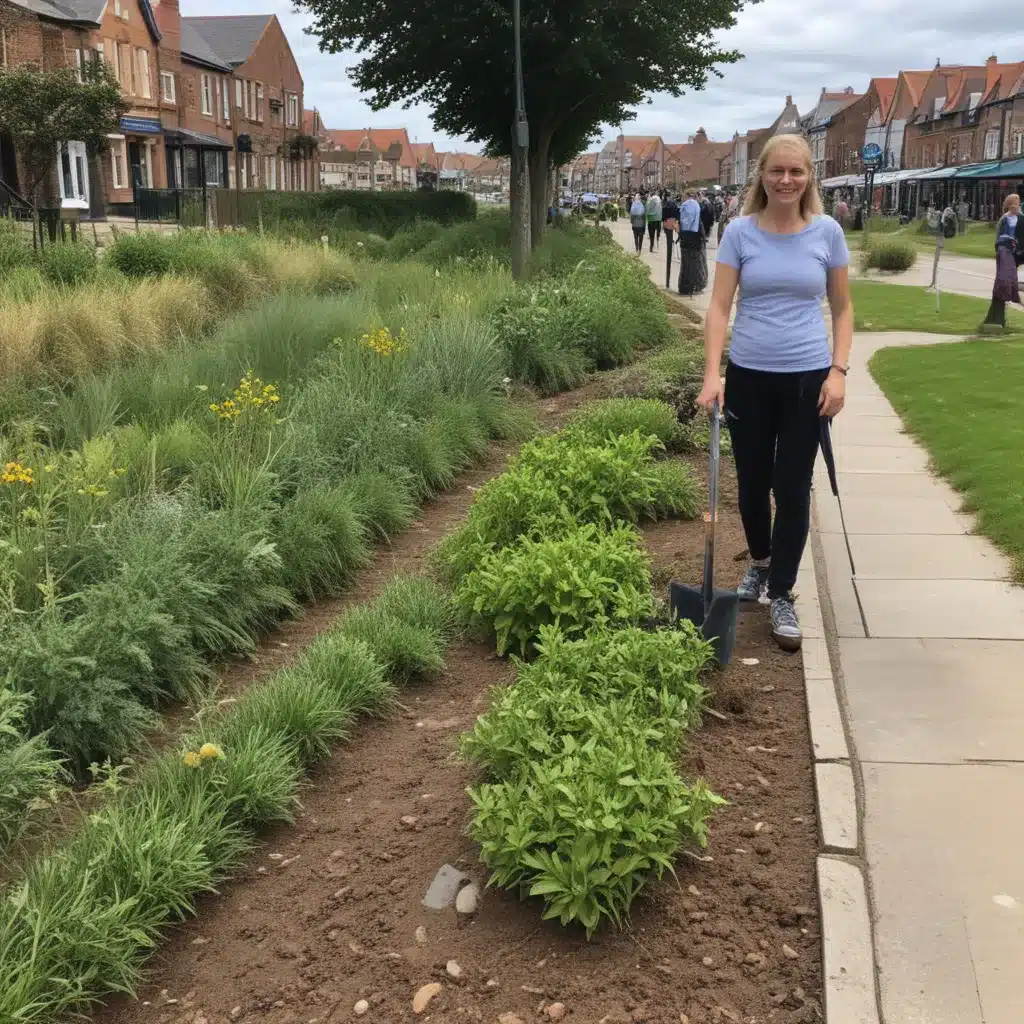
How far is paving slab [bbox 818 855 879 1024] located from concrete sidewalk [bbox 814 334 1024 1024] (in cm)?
4

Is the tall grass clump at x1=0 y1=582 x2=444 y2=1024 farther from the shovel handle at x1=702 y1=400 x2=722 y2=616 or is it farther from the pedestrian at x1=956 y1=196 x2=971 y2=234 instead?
the pedestrian at x1=956 y1=196 x2=971 y2=234

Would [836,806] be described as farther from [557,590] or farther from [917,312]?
[917,312]

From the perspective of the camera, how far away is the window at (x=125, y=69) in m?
43.9

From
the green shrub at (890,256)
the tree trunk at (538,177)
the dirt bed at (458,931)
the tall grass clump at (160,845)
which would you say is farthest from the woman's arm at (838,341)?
the green shrub at (890,256)

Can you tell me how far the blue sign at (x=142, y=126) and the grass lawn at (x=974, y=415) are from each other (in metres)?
39.2

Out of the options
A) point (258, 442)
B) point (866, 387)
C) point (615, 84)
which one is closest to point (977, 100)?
point (615, 84)

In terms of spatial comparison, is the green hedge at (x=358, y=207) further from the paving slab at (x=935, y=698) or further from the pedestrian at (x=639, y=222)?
the paving slab at (x=935, y=698)

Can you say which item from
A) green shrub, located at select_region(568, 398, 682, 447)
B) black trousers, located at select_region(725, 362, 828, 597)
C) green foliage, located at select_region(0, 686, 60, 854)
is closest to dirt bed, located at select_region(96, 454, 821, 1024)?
green foliage, located at select_region(0, 686, 60, 854)

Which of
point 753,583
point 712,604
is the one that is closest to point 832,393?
point 712,604

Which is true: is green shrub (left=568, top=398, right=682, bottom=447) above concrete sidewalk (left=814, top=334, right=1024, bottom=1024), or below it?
above

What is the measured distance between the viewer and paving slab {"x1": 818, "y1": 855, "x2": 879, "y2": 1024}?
2.40 metres

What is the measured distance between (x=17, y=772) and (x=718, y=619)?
243 centimetres

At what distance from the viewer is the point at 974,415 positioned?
29.1 ft

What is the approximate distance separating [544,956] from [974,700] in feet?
6.93
